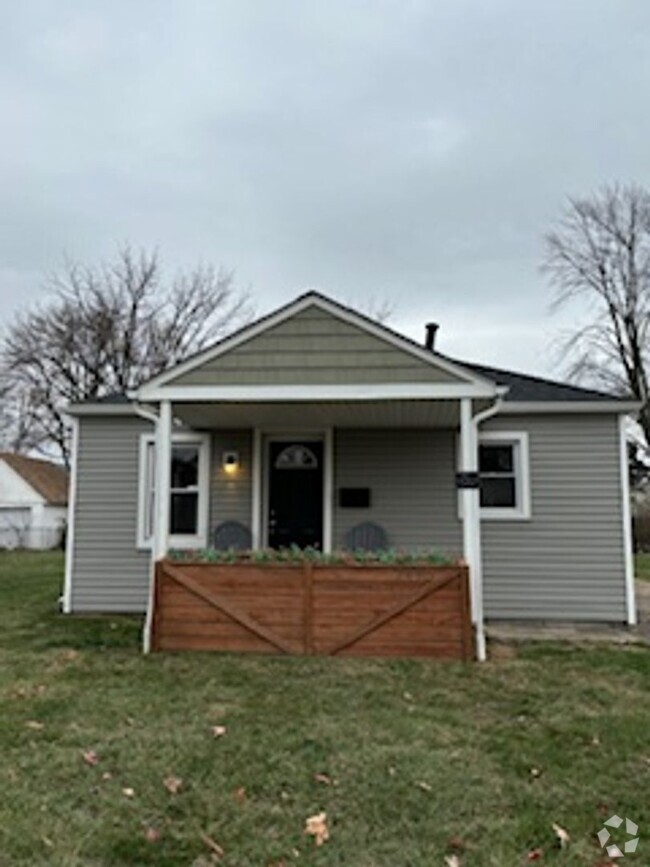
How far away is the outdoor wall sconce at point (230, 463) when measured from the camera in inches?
344

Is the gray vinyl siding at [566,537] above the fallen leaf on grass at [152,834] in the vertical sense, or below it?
above

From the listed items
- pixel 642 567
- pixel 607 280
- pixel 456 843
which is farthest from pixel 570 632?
pixel 607 280

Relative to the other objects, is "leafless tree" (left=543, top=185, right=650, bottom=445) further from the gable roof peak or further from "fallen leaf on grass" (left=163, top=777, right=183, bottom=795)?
"fallen leaf on grass" (left=163, top=777, right=183, bottom=795)

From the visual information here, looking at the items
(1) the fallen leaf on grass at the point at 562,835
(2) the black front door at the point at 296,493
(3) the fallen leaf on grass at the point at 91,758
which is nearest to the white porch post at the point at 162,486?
(2) the black front door at the point at 296,493

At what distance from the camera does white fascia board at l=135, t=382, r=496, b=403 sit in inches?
253

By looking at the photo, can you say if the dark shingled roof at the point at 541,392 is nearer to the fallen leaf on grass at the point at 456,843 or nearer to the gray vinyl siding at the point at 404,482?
the gray vinyl siding at the point at 404,482

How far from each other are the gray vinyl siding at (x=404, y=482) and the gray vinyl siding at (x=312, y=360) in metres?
2.21

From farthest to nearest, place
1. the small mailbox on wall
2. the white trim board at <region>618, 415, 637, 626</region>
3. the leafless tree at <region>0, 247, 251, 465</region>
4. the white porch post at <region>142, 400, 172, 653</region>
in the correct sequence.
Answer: the leafless tree at <region>0, 247, 251, 465</region> < the small mailbox on wall < the white trim board at <region>618, 415, 637, 626</region> < the white porch post at <region>142, 400, 172, 653</region>

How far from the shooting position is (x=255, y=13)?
30.1 feet

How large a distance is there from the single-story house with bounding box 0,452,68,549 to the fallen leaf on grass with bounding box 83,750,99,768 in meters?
25.1

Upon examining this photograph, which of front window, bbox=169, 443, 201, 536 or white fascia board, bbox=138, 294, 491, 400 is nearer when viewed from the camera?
white fascia board, bbox=138, 294, 491, 400

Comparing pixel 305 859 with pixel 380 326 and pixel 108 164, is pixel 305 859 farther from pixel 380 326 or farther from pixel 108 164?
pixel 108 164

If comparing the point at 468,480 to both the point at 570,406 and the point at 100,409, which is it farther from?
the point at 100,409

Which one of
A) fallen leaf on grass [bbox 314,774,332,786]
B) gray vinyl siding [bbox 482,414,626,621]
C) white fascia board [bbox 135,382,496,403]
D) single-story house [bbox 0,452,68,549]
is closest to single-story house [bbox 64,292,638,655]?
gray vinyl siding [bbox 482,414,626,621]
